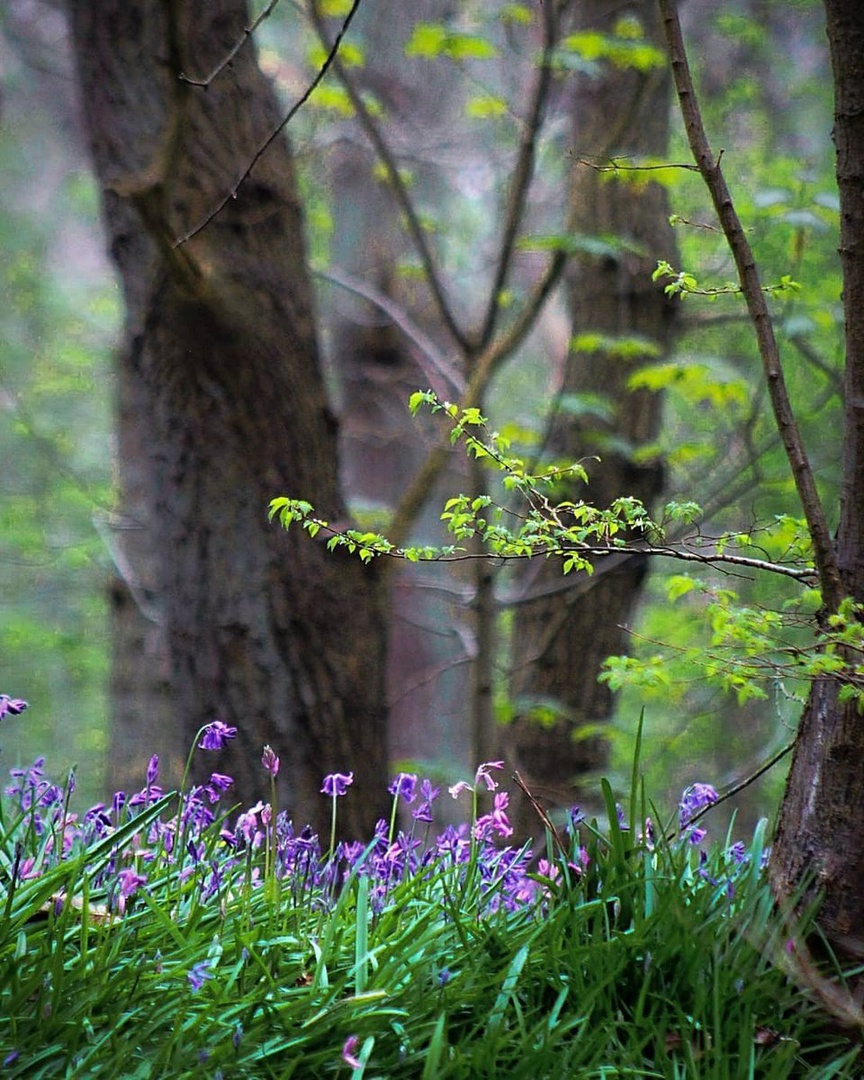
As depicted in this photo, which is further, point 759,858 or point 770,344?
point 759,858

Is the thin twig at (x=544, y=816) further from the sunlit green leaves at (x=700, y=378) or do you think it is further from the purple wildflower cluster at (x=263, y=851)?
the sunlit green leaves at (x=700, y=378)

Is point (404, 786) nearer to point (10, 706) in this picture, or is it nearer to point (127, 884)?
point (127, 884)

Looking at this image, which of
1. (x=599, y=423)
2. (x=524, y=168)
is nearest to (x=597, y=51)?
(x=524, y=168)

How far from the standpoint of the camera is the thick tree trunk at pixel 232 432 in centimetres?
317

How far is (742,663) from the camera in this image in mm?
1798

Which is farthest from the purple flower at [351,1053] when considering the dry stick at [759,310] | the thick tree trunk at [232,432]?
the thick tree trunk at [232,432]

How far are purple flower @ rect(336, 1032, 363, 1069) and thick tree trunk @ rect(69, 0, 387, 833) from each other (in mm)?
1578

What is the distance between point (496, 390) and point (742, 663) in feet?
26.8

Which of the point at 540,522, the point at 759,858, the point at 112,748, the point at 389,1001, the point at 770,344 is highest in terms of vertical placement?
the point at 770,344

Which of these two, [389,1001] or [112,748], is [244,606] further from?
[112,748]

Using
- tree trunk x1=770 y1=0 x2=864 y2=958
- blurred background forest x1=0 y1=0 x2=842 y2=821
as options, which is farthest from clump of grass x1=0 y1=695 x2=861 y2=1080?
blurred background forest x1=0 y1=0 x2=842 y2=821

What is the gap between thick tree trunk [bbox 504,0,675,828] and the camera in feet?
15.0

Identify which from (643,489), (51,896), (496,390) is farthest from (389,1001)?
(496,390)

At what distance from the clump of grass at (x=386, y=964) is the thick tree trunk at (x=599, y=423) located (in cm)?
236
